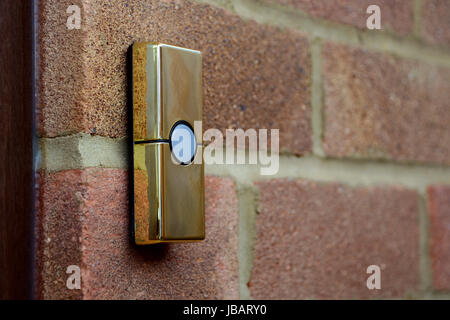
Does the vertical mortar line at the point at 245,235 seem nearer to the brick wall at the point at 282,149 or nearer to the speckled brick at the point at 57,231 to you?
the brick wall at the point at 282,149

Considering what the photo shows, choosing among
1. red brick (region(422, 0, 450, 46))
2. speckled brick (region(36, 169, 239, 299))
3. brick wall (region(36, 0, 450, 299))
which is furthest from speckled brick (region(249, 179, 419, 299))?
red brick (region(422, 0, 450, 46))

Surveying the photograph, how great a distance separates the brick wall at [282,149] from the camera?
0.44 meters

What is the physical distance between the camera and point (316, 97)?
2.06 feet

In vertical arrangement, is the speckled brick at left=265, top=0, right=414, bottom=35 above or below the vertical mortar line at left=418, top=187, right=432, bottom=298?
above

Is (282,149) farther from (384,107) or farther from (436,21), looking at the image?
(436,21)

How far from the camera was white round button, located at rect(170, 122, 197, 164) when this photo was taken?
17.8 inches

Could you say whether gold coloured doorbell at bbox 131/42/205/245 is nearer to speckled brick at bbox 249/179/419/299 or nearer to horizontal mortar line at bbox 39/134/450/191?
horizontal mortar line at bbox 39/134/450/191

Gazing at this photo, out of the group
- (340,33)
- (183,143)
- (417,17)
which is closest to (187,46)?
(183,143)

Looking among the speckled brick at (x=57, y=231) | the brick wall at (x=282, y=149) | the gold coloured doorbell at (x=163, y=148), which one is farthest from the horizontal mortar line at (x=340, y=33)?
the speckled brick at (x=57, y=231)

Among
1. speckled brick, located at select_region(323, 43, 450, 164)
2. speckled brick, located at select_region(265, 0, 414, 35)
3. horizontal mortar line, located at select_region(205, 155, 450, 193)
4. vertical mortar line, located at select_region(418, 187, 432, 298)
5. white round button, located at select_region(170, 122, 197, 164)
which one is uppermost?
speckled brick, located at select_region(265, 0, 414, 35)

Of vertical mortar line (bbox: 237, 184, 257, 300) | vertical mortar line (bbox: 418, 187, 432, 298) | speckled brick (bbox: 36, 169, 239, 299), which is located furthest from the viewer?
vertical mortar line (bbox: 418, 187, 432, 298)

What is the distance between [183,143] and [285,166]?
0.17m

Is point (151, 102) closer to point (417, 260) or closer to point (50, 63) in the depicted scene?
point (50, 63)

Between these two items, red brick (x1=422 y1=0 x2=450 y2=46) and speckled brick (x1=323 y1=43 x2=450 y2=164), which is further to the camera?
red brick (x1=422 y1=0 x2=450 y2=46)
